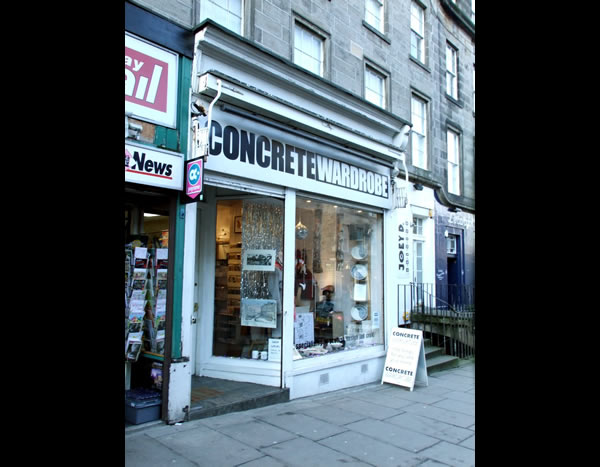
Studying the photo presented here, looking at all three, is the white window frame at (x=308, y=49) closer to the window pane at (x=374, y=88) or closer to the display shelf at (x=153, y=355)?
the window pane at (x=374, y=88)

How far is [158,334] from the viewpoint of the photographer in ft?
18.6

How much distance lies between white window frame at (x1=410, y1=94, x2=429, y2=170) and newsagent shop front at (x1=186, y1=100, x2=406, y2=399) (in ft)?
13.5

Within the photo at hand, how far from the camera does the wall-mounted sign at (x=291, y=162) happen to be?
6.18 m

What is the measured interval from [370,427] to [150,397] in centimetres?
277

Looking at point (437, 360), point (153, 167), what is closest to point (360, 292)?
point (437, 360)

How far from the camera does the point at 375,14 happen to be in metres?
11.0

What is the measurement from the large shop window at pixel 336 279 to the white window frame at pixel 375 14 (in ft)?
16.4

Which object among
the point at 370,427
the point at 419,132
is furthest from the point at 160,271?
the point at 419,132

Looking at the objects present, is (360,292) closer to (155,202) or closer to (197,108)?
(155,202)

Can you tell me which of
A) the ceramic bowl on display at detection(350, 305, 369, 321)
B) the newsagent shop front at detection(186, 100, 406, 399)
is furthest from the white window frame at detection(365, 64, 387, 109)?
the ceramic bowl on display at detection(350, 305, 369, 321)

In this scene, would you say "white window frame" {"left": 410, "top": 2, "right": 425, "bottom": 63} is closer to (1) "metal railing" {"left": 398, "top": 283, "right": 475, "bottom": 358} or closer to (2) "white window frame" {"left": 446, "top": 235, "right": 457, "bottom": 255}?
(2) "white window frame" {"left": 446, "top": 235, "right": 457, "bottom": 255}

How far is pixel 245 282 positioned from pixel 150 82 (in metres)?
3.38
